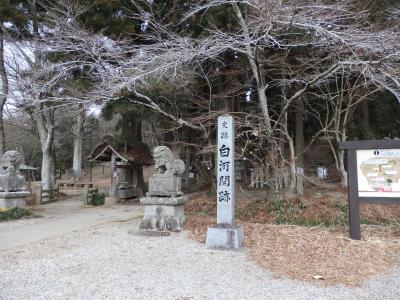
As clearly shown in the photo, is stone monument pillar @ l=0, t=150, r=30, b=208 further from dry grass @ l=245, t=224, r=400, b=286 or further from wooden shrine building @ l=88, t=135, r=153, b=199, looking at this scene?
dry grass @ l=245, t=224, r=400, b=286

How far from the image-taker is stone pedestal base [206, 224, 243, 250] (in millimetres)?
6395

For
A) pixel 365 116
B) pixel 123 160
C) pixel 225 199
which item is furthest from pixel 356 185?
pixel 365 116

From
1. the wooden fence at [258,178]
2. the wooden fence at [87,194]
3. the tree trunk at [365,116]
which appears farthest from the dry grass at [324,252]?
the tree trunk at [365,116]

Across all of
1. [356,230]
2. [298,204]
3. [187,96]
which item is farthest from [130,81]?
[356,230]

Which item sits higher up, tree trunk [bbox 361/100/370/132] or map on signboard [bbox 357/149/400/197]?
tree trunk [bbox 361/100/370/132]

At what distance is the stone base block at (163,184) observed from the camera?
8508 millimetres

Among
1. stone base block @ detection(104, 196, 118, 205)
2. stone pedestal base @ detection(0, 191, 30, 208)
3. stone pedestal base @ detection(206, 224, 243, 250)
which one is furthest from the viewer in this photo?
stone base block @ detection(104, 196, 118, 205)

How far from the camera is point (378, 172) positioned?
6906 millimetres

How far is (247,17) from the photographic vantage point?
10008mm

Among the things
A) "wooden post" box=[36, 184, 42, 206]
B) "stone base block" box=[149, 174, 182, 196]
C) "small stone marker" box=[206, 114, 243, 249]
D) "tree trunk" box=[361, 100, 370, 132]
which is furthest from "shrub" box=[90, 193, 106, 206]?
"tree trunk" box=[361, 100, 370, 132]

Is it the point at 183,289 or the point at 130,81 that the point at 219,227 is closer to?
the point at 183,289

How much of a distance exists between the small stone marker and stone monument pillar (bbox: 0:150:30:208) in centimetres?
746

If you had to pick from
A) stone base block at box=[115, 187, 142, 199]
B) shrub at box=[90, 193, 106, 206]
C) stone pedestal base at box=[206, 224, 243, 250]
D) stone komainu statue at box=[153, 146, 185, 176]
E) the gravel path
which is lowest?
the gravel path

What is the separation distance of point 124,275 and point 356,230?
434 centimetres
